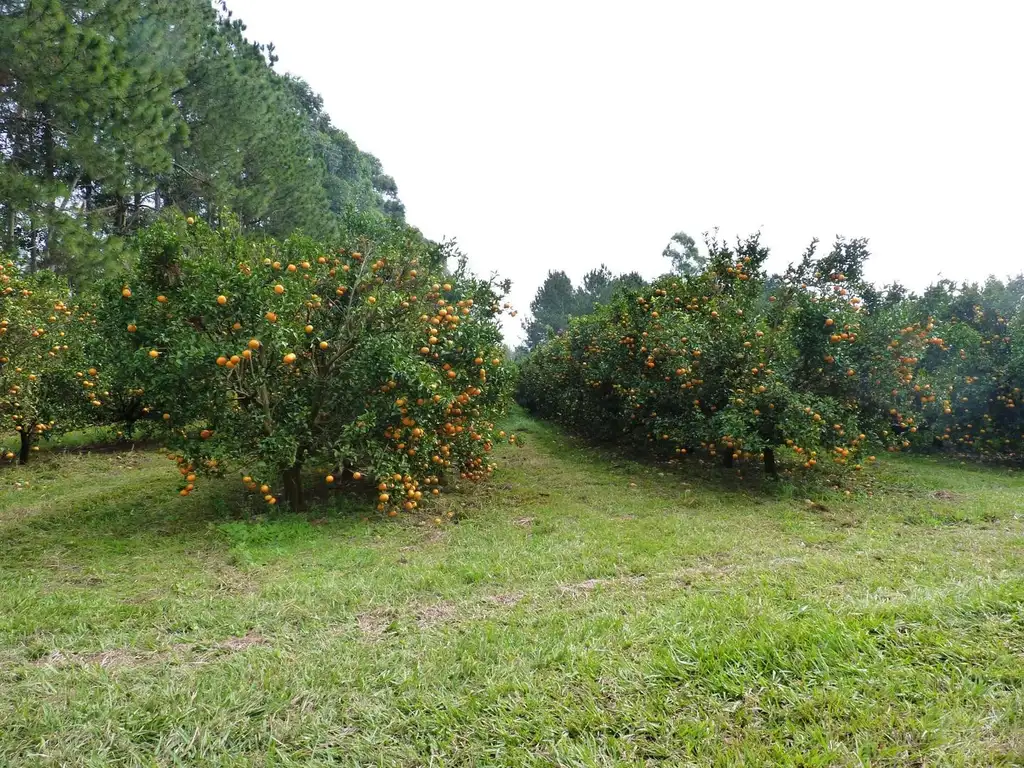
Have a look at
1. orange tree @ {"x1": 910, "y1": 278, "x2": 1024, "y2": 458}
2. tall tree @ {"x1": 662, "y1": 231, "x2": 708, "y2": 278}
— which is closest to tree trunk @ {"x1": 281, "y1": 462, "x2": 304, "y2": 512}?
orange tree @ {"x1": 910, "y1": 278, "x2": 1024, "y2": 458}

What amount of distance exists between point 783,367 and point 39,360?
1038cm

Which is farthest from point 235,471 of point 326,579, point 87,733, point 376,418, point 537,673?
point 537,673

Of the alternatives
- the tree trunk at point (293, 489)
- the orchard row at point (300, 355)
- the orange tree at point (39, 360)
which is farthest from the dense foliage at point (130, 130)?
the tree trunk at point (293, 489)

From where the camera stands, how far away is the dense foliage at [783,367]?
776cm

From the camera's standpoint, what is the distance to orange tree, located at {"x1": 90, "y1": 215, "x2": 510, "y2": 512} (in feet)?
17.5

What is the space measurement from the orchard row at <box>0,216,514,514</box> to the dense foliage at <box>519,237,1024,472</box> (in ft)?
10.1

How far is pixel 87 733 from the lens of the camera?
2143 mm

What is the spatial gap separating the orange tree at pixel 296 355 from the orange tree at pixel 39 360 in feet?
8.63

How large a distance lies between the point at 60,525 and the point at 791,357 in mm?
9003

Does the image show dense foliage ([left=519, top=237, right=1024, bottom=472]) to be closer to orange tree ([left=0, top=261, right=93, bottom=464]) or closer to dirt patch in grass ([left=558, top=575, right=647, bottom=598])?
dirt patch in grass ([left=558, top=575, right=647, bottom=598])

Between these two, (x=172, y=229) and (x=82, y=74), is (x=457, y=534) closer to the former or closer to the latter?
(x=172, y=229)

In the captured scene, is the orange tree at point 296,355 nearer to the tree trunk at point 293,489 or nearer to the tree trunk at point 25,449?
the tree trunk at point 293,489

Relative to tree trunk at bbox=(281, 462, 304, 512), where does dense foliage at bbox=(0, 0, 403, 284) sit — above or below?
above

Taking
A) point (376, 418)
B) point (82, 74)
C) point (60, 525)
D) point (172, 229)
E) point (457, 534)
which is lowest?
point (60, 525)
